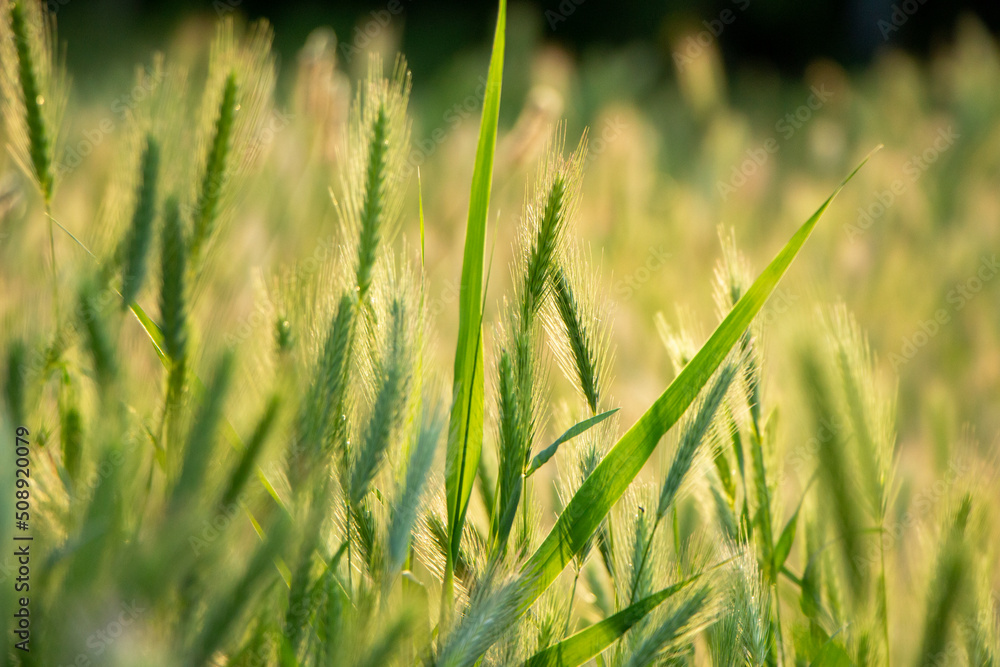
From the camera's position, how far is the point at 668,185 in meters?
1.54

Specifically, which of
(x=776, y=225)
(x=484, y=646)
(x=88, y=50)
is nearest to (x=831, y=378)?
(x=484, y=646)

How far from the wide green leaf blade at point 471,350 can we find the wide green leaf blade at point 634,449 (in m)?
0.04

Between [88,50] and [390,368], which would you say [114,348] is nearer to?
[390,368]

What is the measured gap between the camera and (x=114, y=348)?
0.27m

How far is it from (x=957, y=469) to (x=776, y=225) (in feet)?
3.33

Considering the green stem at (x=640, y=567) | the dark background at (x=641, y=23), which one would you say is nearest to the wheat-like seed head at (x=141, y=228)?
the green stem at (x=640, y=567)

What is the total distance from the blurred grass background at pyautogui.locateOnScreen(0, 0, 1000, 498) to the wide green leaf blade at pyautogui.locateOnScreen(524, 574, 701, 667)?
14 centimetres

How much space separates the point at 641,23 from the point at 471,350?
391 cm

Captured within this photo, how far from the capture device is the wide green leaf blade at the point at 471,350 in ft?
0.97

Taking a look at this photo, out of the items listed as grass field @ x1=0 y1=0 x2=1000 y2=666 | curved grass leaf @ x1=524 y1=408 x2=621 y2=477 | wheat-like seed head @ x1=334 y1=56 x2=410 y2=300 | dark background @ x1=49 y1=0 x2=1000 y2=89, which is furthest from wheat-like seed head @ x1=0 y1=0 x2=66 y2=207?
dark background @ x1=49 y1=0 x2=1000 y2=89

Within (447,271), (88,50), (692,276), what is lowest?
(447,271)

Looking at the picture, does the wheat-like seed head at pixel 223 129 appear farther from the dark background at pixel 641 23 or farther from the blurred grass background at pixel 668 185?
the dark background at pixel 641 23

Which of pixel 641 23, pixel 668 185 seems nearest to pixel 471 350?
pixel 668 185

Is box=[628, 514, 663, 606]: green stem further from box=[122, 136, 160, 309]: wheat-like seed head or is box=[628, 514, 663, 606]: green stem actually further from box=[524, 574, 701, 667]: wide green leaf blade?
box=[122, 136, 160, 309]: wheat-like seed head
